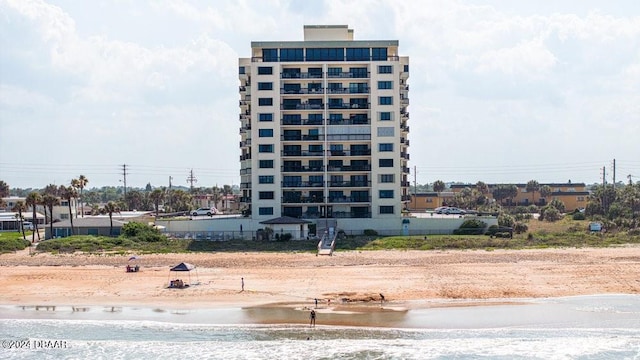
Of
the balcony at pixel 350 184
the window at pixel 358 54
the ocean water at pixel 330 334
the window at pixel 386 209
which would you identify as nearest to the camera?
the ocean water at pixel 330 334

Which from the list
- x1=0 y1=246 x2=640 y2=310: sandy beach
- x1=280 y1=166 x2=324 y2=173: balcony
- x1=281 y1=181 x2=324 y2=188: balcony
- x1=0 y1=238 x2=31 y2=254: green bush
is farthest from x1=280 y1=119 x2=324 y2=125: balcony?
x1=0 y1=238 x2=31 y2=254: green bush

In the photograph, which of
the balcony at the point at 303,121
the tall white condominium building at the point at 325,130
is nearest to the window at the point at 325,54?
the tall white condominium building at the point at 325,130

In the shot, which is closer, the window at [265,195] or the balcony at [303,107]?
the window at [265,195]

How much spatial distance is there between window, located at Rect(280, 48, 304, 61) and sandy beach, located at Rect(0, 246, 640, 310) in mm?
27129

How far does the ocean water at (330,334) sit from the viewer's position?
36.2 m

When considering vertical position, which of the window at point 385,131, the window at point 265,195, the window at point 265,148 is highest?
the window at point 385,131

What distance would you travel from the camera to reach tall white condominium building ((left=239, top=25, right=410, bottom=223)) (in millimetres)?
83875

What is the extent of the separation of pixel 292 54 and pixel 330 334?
51447mm

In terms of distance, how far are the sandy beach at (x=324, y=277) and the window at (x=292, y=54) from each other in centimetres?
2713

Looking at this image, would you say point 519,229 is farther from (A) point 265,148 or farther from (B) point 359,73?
(A) point 265,148

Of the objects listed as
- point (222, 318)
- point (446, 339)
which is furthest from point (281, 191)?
point (446, 339)

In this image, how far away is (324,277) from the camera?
55438mm

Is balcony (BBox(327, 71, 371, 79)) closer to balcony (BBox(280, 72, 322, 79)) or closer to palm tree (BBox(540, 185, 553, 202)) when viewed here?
balcony (BBox(280, 72, 322, 79))

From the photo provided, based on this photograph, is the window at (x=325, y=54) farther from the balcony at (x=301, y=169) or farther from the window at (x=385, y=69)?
the balcony at (x=301, y=169)
